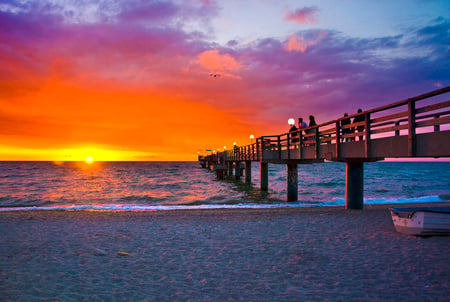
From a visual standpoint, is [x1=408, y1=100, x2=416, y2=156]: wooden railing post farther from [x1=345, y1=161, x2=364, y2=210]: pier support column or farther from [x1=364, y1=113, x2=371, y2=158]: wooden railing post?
[x1=345, y1=161, x2=364, y2=210]: pier support column

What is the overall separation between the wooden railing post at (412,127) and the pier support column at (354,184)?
6042 millimetres

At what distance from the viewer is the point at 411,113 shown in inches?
328

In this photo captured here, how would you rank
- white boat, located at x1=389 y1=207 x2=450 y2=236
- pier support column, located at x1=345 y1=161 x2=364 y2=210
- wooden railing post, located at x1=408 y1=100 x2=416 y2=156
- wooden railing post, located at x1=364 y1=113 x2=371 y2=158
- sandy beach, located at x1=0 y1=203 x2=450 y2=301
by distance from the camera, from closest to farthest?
1. sandy beach, located at x1=0 y1=203 x2=450 y2=301
2. wooden railing post, located at x1=408 y1=100 x2=416 y2=156
3. white boat, located at x1=389 y1=207 x2=450 y2=236
4. wooden railing post, located at x1=364 y1=113 x2=371 y2=158
5. pier support column, located at x1=345 y1=161 x2=364 y2=210

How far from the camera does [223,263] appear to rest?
674 cm

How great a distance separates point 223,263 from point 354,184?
9924 millimetres

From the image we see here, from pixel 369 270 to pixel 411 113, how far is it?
4.39m

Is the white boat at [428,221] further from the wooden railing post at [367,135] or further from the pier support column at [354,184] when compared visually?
the pier support column at [354,184]

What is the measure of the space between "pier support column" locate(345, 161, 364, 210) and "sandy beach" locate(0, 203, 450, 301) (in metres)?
3.69

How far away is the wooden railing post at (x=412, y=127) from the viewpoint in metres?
8.32

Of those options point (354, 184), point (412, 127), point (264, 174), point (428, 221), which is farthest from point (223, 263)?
point (264, 174)

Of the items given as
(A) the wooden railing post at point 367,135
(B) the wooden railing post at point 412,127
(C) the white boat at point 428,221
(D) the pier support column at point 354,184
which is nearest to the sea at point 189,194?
(D) the pier support column at point 354,184

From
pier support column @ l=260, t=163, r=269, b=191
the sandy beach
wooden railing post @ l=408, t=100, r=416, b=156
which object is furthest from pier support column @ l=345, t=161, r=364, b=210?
pier support column @ l=260, t=163, r=269, b=191

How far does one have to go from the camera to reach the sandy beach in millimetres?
5168

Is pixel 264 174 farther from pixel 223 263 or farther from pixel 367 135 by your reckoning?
pixel 223 263
